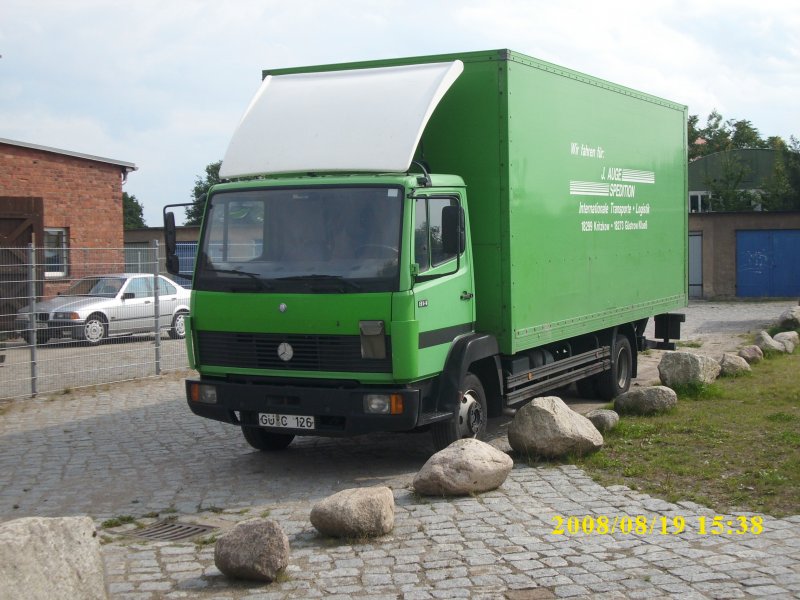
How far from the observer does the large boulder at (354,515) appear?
22.1ft

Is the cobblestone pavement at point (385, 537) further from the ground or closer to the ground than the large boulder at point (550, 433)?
closer to the ground

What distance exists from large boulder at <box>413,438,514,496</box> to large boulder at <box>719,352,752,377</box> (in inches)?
295

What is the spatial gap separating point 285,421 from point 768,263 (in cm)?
2976

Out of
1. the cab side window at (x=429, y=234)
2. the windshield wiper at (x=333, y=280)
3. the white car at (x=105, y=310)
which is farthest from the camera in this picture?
the white car at (x=105, y=310)

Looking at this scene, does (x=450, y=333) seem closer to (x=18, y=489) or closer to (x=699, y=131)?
(x=18, y=489)

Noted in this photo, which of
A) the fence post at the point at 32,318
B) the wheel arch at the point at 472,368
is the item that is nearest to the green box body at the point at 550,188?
the wheel arch at the point at 472,368

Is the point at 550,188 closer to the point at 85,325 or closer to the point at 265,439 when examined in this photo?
the point at 265,439

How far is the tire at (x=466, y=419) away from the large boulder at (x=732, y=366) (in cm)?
607

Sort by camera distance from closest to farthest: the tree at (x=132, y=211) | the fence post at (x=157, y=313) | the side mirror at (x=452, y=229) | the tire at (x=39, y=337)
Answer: the side mirror at (x=452, y=229) < the tire at (x=39, y=337) < the fence post at (x=157, y=313) < the tree at (x=132, y=211)

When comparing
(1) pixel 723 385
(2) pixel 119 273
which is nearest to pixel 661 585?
(1) pixel 723 385

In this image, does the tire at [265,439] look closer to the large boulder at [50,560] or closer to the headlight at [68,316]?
the large boulder at [50,560]

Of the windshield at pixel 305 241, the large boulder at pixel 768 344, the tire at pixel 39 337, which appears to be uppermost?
the windshield at pixel 305 241

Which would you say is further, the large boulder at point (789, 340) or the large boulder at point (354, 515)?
the large boulder at point (789, 340)

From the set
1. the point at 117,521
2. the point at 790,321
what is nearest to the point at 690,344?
the point at 790,321
